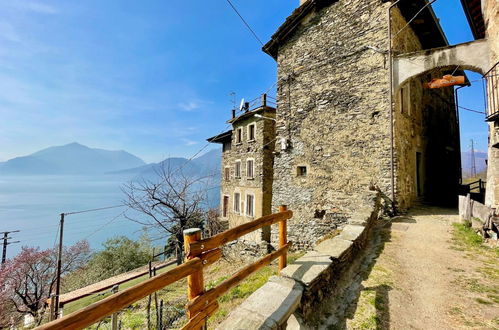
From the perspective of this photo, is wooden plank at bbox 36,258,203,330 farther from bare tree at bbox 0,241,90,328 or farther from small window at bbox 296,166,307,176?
bare tree at bbox 0,241,90,328

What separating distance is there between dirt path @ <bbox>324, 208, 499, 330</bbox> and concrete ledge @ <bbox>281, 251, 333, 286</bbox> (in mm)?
565

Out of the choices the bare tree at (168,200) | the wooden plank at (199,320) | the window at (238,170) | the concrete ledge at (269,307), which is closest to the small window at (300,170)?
the bare tree at (168,200)

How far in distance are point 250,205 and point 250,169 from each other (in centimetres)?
275

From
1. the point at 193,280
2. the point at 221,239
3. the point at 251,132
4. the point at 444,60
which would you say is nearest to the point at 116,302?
the point at 193,280

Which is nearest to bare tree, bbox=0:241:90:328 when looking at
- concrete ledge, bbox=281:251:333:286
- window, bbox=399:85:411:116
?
concrete ledge, bbox=281:251:333:286

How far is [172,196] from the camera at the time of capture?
10.7 m

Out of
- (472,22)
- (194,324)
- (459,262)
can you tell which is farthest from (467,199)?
(472,22)

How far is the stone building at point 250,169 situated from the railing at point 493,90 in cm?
1036

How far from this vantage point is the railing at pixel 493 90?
6.46 meters

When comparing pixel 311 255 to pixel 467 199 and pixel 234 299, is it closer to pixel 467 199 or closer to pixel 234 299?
pixel 234 299

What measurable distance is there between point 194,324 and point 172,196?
9.57 m

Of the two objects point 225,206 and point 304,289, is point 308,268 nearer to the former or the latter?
point 304,289

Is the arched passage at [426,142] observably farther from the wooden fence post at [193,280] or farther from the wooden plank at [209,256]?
the wooden fence post at [193,280]

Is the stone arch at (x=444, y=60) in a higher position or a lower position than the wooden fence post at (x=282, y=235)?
higher
